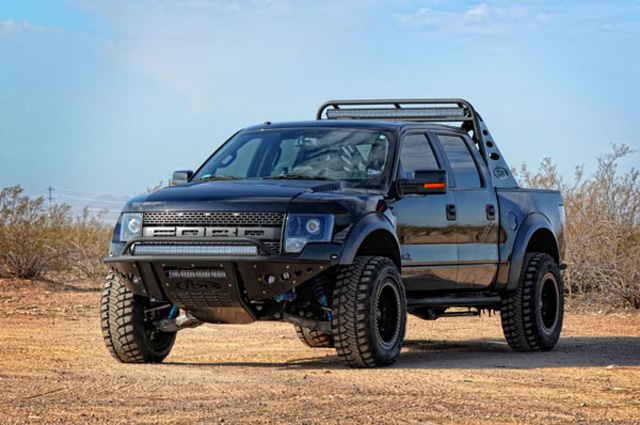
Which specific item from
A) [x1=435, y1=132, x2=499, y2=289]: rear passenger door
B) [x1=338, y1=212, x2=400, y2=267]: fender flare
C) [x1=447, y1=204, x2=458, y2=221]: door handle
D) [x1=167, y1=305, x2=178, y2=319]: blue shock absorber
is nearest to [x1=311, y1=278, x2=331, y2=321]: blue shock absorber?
[x1=338, y1=212, x2=400, y2=267]: fender flare

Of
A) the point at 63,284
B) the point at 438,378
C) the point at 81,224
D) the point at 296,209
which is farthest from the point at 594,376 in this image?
the point at 81,224

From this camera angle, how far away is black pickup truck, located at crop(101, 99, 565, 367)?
913 cm

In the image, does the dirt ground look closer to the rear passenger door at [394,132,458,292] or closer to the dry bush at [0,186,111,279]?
the rear passenger door at [394,132,458,292]

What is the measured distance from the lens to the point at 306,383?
8.66 m

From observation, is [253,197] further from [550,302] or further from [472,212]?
[550,302]

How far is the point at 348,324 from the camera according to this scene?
9359 mm

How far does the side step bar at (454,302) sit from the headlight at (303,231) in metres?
1.87

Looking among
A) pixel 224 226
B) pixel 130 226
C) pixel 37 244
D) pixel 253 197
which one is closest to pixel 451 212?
pixel 253 197

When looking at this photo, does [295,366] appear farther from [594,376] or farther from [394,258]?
[594,376]

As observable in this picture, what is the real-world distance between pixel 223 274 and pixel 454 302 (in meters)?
2.95

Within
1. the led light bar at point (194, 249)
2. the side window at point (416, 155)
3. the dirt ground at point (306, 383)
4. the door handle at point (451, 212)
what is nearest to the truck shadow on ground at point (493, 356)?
the dirt ground at point (306, 383)

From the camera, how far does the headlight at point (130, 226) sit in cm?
958

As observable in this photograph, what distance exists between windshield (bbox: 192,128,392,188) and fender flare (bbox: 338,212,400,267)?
49 centimetres

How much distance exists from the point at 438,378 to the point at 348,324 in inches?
31.8
